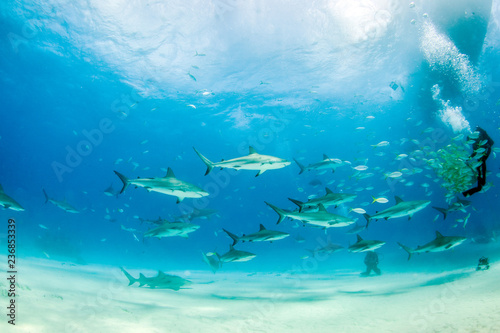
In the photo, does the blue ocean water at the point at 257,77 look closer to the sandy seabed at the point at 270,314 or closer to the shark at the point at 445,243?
the sandy seabed at the point at 270,314

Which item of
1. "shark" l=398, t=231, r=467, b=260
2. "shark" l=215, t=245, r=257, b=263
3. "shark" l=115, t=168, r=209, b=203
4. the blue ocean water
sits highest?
the blue ocean water

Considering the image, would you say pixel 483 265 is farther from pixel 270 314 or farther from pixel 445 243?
pixel 270 314

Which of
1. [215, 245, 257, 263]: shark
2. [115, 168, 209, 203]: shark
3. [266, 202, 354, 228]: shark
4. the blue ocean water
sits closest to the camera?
[115, 168, 209, 203]: shark

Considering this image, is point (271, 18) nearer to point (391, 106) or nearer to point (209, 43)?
point (209, 43)

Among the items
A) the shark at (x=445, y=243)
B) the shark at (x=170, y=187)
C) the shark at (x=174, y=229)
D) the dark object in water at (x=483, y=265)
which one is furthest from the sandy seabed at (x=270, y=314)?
the dark object in water at (x=483, y=265)

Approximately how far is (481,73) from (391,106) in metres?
8.36

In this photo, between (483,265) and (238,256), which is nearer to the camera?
(238,256)

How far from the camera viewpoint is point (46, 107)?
34500 mm

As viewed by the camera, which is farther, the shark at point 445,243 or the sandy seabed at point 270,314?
the shark at point 445,243

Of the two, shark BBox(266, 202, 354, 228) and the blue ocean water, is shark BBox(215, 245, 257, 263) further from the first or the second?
the blue ocean water

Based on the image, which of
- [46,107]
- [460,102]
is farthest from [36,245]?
[460,102]

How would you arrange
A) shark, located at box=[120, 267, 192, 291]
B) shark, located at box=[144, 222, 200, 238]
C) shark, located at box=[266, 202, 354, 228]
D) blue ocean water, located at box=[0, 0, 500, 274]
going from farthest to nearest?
blue ocean water, located at box=[0, 0, 500, 274] < shark, located at box=[120, 267, 192, 291] < shark, located at box=[144, 222, 200, 238] < shark, located at box=[266, 202, 354, 228]

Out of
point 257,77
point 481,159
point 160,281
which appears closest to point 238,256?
point 160,281

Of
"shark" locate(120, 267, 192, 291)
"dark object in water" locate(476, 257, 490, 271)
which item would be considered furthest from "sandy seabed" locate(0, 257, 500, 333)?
"dark object in water" locate(476, 257, 490, 271)
